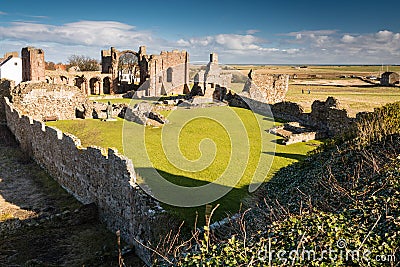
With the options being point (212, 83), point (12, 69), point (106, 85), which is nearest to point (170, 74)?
point (106, 85)

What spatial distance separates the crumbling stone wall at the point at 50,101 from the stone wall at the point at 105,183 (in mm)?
8106

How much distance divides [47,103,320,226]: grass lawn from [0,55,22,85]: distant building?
2322 centimetres

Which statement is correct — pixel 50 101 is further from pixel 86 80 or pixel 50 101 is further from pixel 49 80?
pixel 86 80

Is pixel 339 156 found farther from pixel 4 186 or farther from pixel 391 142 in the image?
pixel 4 186

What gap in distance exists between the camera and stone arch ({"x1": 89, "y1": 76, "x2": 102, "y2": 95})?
4581cm

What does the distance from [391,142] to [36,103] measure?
66.3ft

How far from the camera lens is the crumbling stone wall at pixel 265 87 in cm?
Result: 3378

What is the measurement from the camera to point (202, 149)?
53.8ft

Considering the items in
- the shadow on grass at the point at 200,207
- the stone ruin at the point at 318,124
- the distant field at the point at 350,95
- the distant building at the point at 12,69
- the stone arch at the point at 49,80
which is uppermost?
the distant building at the point at 12,69

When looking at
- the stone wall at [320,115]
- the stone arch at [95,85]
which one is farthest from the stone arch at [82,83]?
the stone wall at [320,115]

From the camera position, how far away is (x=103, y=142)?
16.8 metres

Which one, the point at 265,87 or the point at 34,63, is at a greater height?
the point at 34,63

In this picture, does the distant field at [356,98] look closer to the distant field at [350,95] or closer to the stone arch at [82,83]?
the distant field at [350,95]

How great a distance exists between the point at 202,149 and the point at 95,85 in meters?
33.6
